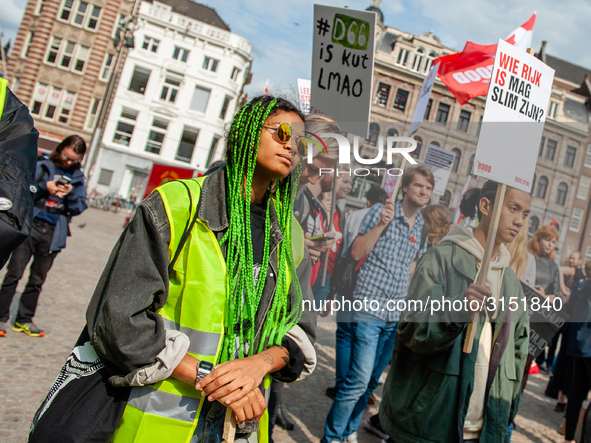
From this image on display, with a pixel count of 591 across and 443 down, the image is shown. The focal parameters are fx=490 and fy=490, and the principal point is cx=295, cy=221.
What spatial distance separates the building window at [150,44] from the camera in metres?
32.6

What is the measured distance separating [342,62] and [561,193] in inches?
63.4

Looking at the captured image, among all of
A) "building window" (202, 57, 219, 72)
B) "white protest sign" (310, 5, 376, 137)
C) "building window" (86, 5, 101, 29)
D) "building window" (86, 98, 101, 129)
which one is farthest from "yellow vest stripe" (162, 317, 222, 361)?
Result: "building window" (86, 5, 101, 29)

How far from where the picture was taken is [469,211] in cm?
279

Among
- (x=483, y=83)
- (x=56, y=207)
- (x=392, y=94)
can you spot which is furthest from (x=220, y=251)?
(x=392, y=94)

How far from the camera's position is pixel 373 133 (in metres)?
3.13

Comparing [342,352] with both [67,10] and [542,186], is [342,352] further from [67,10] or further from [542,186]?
[67,10]

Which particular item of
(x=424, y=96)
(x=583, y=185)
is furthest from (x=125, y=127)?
(x=583, y=185)

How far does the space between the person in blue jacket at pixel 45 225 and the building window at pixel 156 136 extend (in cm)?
2867

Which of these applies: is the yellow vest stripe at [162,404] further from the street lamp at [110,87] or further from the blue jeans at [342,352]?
the street lamp at [110,87]

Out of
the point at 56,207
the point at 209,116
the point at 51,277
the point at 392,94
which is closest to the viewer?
the point at 56,207

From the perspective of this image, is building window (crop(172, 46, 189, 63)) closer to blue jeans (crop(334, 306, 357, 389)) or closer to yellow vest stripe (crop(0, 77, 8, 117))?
blue jeans (crop(334, 306, 357, 389))

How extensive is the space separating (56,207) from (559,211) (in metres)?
4.29

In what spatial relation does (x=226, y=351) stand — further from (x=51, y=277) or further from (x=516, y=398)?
(x=51, y=277)

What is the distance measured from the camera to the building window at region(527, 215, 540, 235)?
9.53 feet
